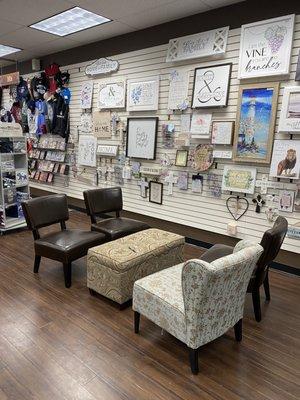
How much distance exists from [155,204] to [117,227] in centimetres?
114

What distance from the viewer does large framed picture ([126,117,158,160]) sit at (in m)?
4.38

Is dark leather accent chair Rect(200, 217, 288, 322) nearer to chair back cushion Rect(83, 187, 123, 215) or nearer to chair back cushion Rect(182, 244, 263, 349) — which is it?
chair back cushion Rect(182, 244, 263, 349)

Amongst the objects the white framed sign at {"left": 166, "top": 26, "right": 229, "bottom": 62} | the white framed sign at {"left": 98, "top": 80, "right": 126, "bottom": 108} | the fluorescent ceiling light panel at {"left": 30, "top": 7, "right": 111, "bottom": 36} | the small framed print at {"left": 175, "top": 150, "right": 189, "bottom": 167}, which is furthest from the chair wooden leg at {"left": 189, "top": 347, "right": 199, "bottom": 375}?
the fluorescent ceiling light panel at {"left": 30, "top": 7, "right": 111, "bottom": 36}

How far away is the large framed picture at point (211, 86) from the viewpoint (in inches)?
141

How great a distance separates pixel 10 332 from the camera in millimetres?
2326

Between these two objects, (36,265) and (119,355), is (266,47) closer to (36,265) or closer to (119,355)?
(119,355)

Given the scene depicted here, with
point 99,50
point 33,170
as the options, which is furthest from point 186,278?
point 33,170

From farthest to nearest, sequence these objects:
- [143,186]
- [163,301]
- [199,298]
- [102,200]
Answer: [143,186] < [102,200] < [163,301] < [199,298]

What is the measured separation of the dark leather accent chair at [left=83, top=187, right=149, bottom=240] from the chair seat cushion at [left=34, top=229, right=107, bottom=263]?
18 centimetres

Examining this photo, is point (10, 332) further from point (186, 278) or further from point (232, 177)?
point (232, 177)

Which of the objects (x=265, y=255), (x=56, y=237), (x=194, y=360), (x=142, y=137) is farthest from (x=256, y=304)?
(x=142, y=137)

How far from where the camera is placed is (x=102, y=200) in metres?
4.05

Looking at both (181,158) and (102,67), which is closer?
(181,158)

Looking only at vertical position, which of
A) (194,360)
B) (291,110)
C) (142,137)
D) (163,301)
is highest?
(291,110)
